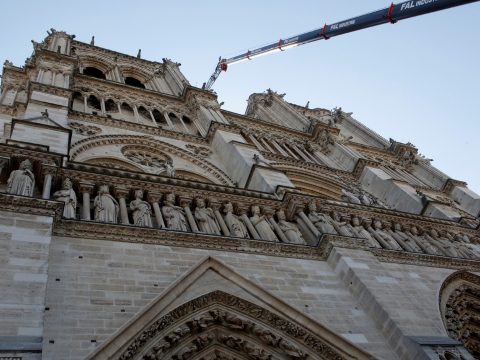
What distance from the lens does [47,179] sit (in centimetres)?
906

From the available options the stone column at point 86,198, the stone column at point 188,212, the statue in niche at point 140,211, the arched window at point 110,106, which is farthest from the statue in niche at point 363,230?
the arched window at point 110,106

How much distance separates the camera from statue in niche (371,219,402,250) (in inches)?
468

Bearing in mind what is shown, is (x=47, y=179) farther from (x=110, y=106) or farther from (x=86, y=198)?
(x=110, y=106)

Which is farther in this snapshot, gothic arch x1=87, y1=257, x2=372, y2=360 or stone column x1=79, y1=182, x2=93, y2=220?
stone column x1=79, y1=182, x2=93, y2=220

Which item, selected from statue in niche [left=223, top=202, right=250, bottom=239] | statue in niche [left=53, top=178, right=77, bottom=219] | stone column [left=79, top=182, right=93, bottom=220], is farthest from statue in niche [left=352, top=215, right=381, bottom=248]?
statue in niche [left=53, top=178, right=77, bottom=219]

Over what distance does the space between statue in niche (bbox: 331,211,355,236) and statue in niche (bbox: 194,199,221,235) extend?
297 centimetres

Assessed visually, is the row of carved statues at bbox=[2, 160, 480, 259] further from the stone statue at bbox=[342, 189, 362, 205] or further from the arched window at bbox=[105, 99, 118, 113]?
the arched window at bbox=[105, 99, 118, 113]

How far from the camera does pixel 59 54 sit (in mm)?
18250

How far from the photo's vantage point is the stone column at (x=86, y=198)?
8.90 m

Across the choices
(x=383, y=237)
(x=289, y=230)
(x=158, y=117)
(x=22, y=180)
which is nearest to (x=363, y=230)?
(x=383, y=237)

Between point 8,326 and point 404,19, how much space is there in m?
19.7

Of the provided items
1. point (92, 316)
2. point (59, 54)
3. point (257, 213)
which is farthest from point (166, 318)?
point (59, 54)

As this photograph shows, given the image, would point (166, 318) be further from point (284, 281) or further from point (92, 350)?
point (284, 281)

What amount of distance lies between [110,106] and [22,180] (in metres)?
10.4
